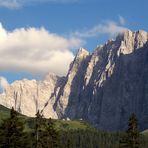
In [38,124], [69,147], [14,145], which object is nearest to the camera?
[14,145]

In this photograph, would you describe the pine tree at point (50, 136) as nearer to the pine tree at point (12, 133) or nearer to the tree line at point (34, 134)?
the tree line at point (34, 134)

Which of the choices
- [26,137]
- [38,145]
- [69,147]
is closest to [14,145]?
[26,137]

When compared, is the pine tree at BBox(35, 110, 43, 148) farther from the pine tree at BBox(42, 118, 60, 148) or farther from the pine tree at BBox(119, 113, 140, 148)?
the pine tree at BBox(119, 113, 140, 148)

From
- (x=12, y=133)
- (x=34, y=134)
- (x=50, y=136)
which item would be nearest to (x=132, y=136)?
(x=50, y=136)

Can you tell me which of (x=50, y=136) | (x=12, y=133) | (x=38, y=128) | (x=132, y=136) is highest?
(x=38, y=128)

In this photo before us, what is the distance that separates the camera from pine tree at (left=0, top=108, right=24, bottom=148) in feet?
178

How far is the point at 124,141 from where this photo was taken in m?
66.2

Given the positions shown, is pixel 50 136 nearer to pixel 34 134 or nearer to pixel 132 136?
pixel 34 134

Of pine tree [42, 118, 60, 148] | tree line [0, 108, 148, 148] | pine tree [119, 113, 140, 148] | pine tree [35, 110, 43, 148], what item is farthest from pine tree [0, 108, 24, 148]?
pine tree [119, 113, 140, 148]

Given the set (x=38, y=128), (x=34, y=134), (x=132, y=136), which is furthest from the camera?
(x=132, y=136)

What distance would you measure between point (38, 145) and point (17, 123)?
243 inches

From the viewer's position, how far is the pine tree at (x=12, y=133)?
5425cm

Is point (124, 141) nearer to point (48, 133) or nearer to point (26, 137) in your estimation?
point (48, 133)

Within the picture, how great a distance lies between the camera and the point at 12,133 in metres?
54.8
